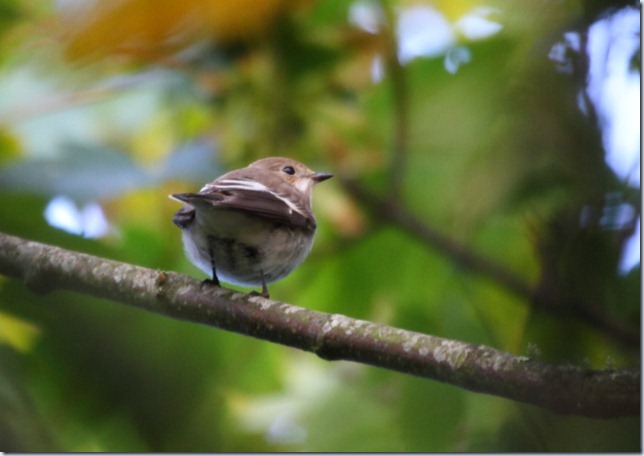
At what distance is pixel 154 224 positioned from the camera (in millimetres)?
1682

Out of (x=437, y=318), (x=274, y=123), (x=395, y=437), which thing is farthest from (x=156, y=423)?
(x=274, y=123)

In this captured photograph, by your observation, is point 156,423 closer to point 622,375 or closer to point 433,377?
point 433,377

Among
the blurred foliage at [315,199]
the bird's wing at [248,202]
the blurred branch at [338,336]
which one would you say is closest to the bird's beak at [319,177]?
the blurred foliage at [315,199]

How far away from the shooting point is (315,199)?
1797 millimetres

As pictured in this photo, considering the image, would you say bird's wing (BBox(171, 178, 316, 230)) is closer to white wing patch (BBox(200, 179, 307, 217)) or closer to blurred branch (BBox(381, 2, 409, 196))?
white wing patch (BBox(200, 179, 307, 217))

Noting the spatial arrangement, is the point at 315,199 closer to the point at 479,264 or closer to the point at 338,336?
the point at 479,264

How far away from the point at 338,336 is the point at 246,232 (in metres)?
0.37

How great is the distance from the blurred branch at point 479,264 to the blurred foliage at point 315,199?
0.04 feet

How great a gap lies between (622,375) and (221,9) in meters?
1.22

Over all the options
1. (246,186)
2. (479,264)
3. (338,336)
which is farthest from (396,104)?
(338,336)

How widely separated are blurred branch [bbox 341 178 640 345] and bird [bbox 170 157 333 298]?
0.92ft

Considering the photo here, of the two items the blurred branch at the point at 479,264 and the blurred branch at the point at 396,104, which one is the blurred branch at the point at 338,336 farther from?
the blurred branch at the point at 396,104

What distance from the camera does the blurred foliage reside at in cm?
149

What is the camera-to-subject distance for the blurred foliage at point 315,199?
1486 millimetres
